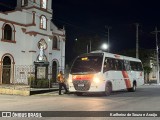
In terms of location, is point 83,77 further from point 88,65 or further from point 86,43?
point 86,43

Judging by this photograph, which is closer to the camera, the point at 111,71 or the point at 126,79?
the point at 111,71

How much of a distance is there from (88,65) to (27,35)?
19.7m

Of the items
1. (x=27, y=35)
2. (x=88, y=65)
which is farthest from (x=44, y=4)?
(x=88, y=65)

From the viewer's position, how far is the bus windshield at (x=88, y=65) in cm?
2155

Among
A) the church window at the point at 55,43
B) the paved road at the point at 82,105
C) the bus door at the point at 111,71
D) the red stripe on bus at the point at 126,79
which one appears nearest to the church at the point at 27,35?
the church window at the point at 55,43

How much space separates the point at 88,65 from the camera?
21812mm

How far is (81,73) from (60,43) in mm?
24882

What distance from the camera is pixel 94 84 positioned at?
21.2 m

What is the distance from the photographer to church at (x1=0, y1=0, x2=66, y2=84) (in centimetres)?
3666

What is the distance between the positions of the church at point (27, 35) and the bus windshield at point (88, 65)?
11002 millimetres

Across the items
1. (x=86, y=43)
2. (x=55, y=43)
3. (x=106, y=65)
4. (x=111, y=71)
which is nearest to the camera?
(x=106, y=65)

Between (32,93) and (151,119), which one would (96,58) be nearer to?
(32,93)

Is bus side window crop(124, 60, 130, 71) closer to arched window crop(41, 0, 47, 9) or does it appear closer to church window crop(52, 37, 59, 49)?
arched window crop(41, 0, 47, 9)

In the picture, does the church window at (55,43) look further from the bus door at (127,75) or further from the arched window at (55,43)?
the bus door at (127,75)
